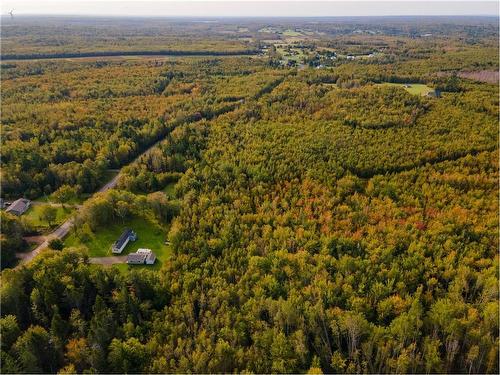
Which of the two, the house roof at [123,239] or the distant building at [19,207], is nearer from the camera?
the house roof at [123,239]

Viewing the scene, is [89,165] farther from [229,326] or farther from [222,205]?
[229,326]

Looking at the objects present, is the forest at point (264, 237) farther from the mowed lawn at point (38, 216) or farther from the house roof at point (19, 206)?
the house roof at point (19, 206)

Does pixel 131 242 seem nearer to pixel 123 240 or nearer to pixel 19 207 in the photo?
pixel 123 240

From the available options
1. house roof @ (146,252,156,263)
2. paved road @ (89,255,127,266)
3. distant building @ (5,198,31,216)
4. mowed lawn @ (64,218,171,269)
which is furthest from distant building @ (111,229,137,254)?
distant building @ (5,198,31,216)

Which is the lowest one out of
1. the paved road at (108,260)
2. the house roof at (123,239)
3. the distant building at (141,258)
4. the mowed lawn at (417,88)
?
the paved road at (108,260)

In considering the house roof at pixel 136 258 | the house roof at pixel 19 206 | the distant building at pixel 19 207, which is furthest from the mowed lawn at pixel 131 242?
the house roof at pixel 19 206

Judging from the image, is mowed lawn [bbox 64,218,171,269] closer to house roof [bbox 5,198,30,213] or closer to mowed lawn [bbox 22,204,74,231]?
mowed lawn [bbox 22,204,74,231]

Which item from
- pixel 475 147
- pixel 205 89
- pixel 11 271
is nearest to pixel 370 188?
pixel 475 147
